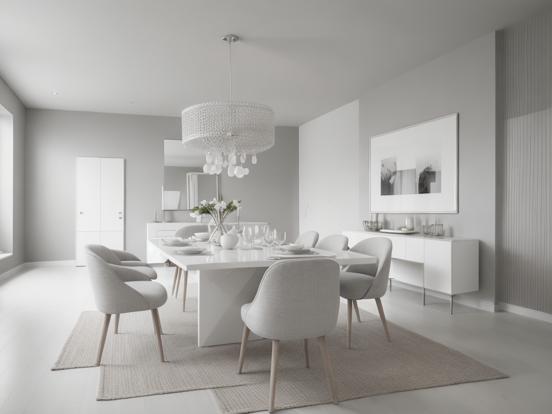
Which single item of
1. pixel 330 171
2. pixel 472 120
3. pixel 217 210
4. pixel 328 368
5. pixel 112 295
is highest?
pixel 472 120

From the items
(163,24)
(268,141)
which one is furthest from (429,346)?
(163,24)

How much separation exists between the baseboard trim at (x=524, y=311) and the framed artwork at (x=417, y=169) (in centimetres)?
105

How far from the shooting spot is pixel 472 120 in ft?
15.0

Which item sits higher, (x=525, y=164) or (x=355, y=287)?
(x=525, y=164)

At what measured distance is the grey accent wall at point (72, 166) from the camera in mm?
7523

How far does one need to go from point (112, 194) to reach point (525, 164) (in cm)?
635

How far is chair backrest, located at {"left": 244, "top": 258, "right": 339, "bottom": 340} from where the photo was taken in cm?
220

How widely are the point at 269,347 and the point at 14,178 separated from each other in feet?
17.9

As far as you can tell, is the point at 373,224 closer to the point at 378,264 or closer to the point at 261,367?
the point at 378,264

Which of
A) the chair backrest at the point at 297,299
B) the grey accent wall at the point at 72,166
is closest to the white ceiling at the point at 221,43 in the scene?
the grey accent wall at the point at 72,166

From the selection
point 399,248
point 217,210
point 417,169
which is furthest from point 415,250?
point 217,210

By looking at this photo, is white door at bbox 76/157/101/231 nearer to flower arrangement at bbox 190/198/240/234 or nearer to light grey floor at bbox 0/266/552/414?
light grey floor at bbox 0/266/552/414

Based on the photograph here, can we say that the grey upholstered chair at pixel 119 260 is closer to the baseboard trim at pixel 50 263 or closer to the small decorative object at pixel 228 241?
the small decorative object at pixel 228 241

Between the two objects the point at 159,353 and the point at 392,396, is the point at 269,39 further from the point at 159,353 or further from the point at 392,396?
the point at 392,396
